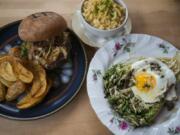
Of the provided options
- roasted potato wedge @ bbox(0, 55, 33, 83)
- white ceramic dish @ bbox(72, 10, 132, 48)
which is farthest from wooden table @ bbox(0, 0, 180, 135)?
roasted potato wedge @ bbox(0, 55, 33, 83)

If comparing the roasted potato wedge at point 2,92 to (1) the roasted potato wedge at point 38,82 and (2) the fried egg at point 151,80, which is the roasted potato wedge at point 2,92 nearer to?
(1) the roasted potato wedge at point 38,82

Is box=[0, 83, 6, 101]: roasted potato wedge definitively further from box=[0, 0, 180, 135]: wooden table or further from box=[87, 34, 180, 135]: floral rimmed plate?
box=[87, 34, 180, 135]: floral rimmed plate

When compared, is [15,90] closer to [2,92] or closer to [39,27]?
[2,92]

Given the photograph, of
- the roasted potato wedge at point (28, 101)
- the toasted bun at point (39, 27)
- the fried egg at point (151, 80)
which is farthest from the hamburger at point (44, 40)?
the fried egg at point (151, 80)

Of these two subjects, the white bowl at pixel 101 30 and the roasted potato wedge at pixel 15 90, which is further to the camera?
the white bowl at pixel 101 30

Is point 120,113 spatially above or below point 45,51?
below

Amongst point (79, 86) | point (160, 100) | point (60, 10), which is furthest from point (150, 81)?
point (60, 10)

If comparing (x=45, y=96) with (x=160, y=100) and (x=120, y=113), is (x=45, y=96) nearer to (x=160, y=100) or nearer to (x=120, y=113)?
(x=120, y=113)
